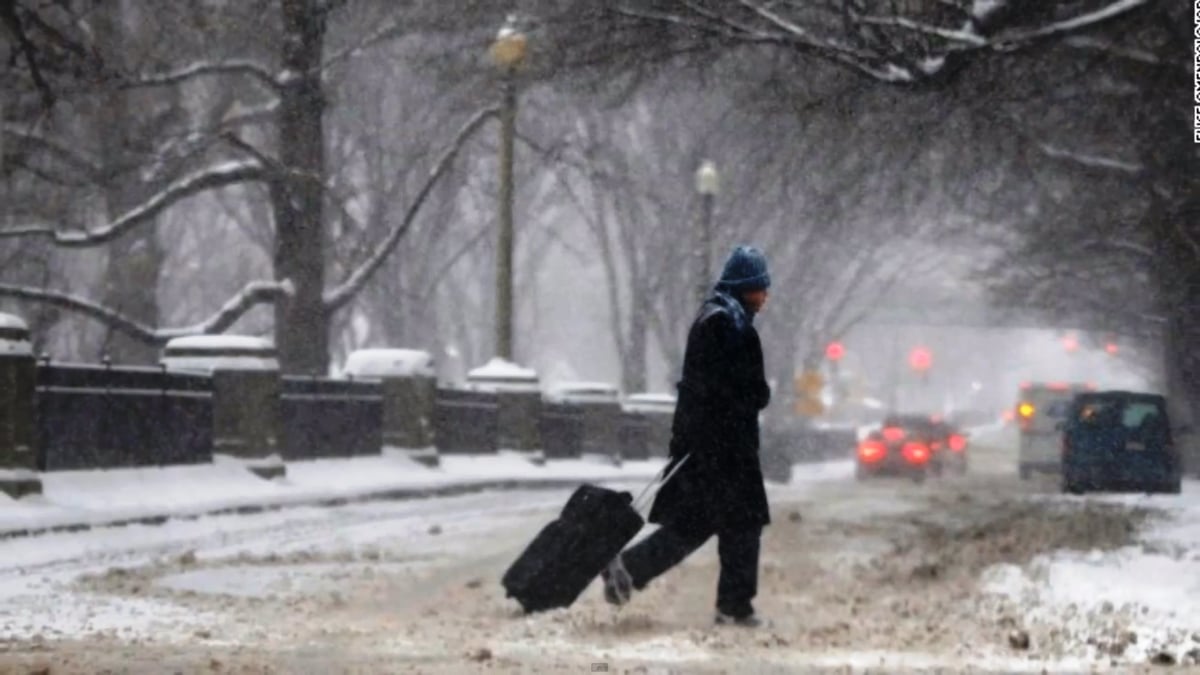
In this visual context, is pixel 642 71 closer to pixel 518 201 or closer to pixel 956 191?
pixel 956 191

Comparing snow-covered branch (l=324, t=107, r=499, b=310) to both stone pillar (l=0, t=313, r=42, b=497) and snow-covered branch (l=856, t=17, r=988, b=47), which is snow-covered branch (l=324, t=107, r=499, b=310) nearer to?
snow-covered branch (l=856, t=17, r=988, b=47)

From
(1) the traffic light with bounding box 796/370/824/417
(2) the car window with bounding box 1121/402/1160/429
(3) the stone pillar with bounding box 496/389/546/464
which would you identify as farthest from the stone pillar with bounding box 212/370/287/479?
(1) the traffic light with bounding box 796/370/824/417

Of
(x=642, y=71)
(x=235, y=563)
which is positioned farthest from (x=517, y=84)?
(x=235, y=563)

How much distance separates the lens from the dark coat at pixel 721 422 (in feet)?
32.6

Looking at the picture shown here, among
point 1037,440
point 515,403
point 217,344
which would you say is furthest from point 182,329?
point 1037,440

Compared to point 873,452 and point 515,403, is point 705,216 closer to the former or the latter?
point 515,403

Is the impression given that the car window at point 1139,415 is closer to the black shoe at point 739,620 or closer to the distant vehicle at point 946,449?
the distant vehicle at point 946,449

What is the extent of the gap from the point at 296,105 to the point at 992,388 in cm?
15599

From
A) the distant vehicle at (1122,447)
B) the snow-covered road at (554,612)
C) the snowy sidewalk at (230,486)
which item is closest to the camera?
the snow-covered road at (554,612)

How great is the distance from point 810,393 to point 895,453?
3259 mm

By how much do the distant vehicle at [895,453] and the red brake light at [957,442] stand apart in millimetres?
5106

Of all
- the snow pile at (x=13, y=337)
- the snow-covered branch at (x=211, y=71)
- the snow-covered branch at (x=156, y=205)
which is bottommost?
the snow pile at (x=13, y=337)

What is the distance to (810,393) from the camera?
46.8m

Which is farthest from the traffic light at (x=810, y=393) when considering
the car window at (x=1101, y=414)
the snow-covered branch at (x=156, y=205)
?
the snow-covered branch at (x=156, y=205)
